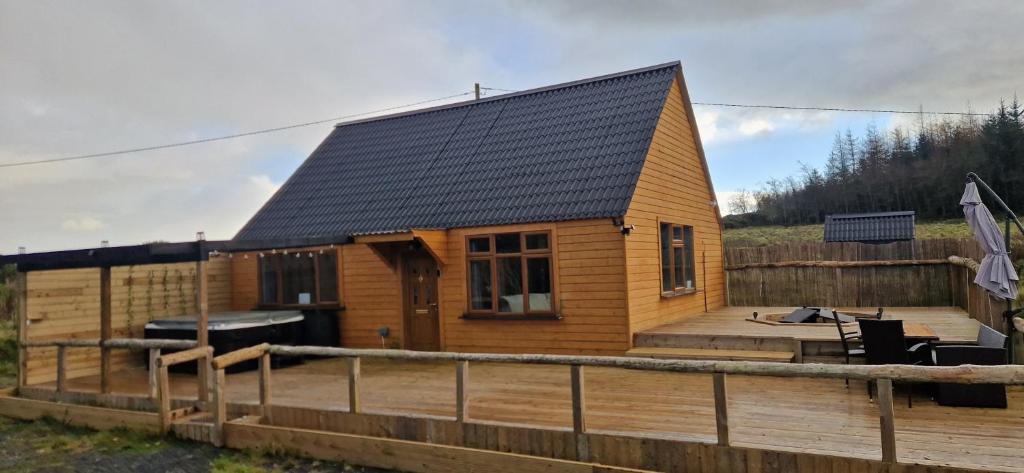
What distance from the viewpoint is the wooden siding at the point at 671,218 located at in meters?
9.84

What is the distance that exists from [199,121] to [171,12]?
25.4ft

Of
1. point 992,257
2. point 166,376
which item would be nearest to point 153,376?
point 166,376

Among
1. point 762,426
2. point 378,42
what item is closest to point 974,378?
point 762,426

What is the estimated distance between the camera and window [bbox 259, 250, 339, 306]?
Result: 11.8 meters

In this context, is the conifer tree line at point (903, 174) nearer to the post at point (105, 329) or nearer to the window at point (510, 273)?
the window at point (510, 273)

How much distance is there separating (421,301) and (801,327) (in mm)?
6048

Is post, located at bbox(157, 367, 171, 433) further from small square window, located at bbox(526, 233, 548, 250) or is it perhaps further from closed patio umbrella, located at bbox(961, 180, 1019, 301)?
closed patio umbrella, located at bbox(961, 180, 1019, 301)

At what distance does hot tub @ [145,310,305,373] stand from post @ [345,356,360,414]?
13.4ft

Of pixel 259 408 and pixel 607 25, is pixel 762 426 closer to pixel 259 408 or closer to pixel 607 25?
pixel 259 408

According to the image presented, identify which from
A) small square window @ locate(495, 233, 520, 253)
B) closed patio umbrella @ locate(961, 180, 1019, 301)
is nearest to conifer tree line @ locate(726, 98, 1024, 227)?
closed patio umbrella @ locate(961, 180, 1019, 301)

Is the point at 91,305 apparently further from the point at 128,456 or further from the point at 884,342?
the point at 884,342

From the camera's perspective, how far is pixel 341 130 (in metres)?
16.0

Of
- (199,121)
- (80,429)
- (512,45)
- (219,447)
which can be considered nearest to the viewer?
(219,447)

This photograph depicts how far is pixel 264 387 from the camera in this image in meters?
7.27
